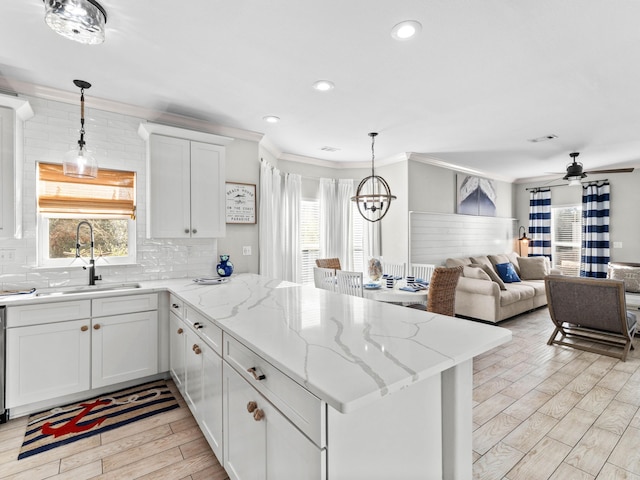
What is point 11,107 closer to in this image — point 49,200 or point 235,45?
point 49,200

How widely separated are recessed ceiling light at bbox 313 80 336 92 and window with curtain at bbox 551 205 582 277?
6.41 meters

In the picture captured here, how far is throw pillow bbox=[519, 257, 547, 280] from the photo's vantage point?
626 cm

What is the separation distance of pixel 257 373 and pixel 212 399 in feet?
2.36

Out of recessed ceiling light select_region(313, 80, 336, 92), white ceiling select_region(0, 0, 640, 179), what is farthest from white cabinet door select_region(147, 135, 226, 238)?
recessed ceiling light select_region(313, 80, 336, 92)

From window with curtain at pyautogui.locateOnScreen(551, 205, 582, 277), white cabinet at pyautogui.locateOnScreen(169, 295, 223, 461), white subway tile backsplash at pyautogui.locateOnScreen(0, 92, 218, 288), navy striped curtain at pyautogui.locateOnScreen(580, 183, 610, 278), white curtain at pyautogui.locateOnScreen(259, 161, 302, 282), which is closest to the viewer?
white cabinet at pyautogui.locateOnScreen(169, 295, 223, 461)

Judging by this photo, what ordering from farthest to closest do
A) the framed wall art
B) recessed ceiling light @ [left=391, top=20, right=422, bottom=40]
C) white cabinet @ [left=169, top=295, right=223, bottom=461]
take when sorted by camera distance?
the framed wall art, recessed ceiling light @ [left=391, top=20, right=422, bottom=40], white cabinet @ [left=169, top=295, right=223, bottom=461]

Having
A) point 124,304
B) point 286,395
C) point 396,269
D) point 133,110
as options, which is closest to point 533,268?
point 396,269

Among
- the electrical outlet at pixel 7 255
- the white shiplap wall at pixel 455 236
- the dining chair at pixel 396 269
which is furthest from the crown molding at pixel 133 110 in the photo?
the white shiplap wall at pixel 455 236

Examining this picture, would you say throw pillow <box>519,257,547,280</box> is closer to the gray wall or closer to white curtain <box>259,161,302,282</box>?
the gray wall

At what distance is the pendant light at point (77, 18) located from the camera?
5.41 ft

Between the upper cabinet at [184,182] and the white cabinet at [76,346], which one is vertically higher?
the upper cabinet at [184,182]

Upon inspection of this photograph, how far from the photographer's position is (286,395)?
112 centimetres

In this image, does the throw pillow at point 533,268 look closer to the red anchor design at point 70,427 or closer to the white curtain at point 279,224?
the white curtain at point 279,224

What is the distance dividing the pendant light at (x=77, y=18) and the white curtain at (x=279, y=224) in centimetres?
232
